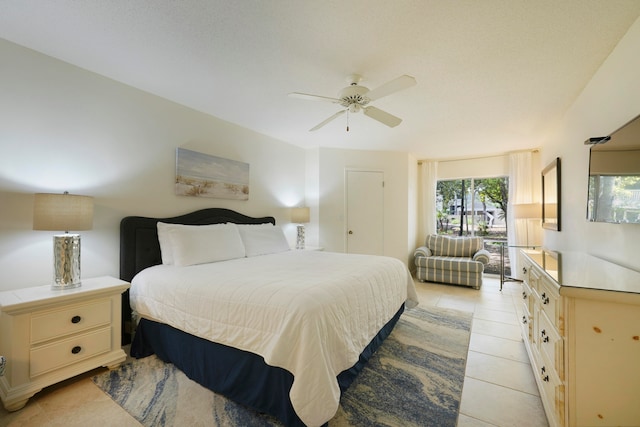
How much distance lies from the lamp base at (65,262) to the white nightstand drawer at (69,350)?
38cm

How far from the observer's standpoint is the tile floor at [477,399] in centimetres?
154

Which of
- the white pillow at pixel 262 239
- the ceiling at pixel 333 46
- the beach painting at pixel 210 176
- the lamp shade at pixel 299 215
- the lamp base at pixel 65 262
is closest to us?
the ceiling at pixel 333 46

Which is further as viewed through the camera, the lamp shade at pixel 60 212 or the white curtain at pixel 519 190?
the white curtain at pixel 519 190

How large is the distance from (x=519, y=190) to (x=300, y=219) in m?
4.01

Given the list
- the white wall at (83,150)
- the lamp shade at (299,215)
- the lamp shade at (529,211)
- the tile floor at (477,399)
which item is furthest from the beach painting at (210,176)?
the lamp shade at (529,211)

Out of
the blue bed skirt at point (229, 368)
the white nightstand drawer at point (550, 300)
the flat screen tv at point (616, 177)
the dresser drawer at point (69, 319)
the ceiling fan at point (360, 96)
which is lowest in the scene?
the blue bed skirt at point (229, 368)

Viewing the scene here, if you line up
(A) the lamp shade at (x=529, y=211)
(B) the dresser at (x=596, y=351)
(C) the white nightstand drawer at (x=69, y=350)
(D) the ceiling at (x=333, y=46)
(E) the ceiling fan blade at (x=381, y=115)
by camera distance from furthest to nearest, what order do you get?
1. (A) the lamp shade at (x=529, y=211)
2. (E) the ceiling fan blade at (x=381, y=115)
3. (C) the white nightstand drawer at (x=69, y=350)
4. (D) the ceiling at (x=333, y=46)
5. (B) the dresser at (x=596, y=351)

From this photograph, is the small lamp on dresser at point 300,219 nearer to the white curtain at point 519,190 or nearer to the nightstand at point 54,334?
the nightstand at point 54,334

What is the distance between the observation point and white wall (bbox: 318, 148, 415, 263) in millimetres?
4770

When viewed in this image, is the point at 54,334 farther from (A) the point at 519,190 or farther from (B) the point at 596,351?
(A) the point at 519,190

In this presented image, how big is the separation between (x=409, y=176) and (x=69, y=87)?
4.87m

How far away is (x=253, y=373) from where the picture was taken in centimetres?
157

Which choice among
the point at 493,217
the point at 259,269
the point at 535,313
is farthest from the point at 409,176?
the point at 259,269

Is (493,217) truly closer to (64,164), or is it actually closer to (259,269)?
(259,269)
